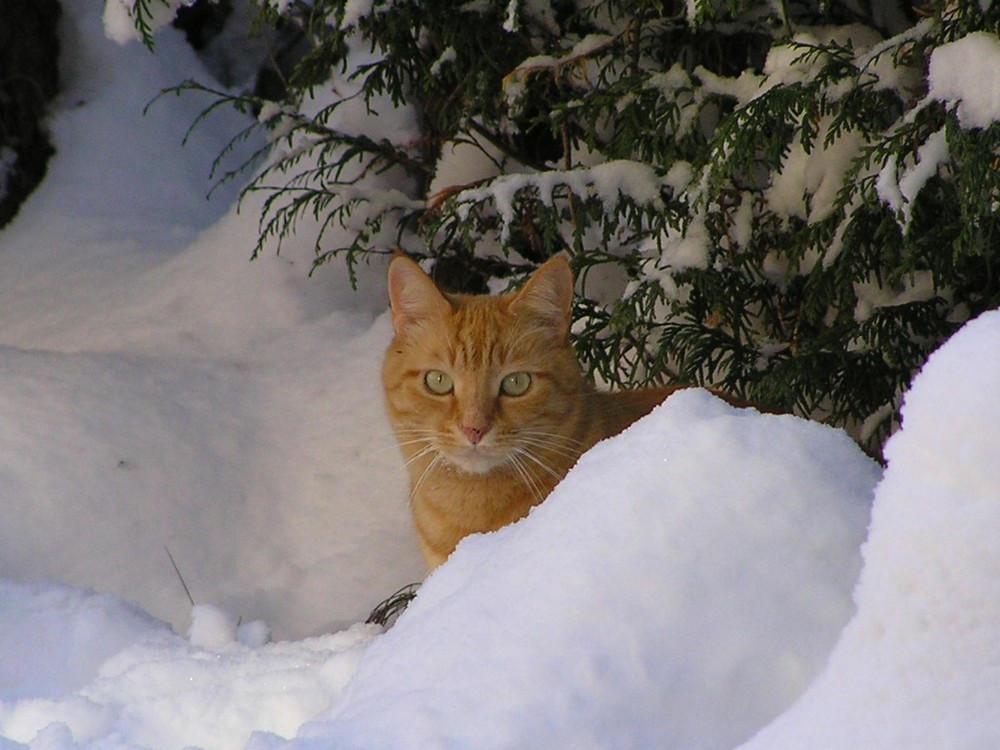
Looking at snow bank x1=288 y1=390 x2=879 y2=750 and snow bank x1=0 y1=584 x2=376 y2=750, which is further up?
snow bank x1=288 y1=390 x2=879 y2=750

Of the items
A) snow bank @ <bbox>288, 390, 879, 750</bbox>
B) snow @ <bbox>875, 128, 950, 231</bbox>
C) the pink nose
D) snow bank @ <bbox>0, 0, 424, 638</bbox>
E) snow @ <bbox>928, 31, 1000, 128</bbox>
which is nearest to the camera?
snow bank @ <bbox>288, 390, 879, 750</bbox>

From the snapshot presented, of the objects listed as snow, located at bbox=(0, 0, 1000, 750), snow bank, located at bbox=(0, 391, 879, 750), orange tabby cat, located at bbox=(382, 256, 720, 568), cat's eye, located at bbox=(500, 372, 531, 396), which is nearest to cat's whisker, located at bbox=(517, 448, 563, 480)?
orange tabby cat, located at bbox=(382, 256, 720, 568)

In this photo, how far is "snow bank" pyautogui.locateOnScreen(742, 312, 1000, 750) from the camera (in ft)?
2.86

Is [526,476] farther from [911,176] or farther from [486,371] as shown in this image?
[911,176]

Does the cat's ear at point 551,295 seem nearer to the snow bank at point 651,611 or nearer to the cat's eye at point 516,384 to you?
the cat's eye at point 516,384

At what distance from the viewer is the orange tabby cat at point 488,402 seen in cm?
264

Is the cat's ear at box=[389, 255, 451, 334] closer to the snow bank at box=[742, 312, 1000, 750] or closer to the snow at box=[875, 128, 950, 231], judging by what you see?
the snow at box=[875, 128, 950, 231]

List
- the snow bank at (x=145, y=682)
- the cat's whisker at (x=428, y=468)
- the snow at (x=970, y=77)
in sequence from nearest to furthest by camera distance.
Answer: the snow bank at (x=145, y=682) < the snow at (x=970, y=77) < the cat's whisker at (x=428, y=468)

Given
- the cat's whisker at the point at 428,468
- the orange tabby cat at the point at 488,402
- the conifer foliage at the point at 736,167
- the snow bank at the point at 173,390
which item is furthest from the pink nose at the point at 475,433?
the snow bank at the point at 173,390

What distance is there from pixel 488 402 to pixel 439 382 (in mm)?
157

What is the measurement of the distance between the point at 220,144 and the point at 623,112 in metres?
3.09

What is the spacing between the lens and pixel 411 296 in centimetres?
280

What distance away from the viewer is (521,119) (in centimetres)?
388

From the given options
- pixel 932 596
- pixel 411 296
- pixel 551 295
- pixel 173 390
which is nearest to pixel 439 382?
pixel 411 296
